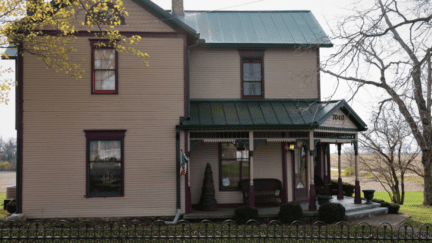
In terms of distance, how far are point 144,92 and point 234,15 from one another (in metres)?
7.07

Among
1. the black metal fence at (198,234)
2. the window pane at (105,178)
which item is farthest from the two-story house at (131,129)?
the black metal fence at (198,234)

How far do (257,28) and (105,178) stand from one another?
9.25 metres

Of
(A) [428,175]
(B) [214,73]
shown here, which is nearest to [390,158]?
(A) [428,175]

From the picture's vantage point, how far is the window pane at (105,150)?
1302cm

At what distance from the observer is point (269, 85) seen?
50.2 ft

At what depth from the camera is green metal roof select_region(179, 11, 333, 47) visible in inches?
605

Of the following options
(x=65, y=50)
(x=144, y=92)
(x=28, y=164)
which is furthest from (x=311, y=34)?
(x=28, y=164)

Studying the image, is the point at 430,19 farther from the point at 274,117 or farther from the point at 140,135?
A: the point at 140,135

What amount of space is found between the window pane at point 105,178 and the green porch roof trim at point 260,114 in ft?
9.40

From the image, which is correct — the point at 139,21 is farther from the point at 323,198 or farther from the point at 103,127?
the point at 323,198

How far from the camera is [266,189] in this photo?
1435 centimetres

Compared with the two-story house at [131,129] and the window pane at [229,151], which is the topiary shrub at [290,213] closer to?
the two-story house at [131,129]

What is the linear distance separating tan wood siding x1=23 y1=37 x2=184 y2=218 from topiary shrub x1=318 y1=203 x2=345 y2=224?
206 inches

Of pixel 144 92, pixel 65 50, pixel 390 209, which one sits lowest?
pixel 390 209
